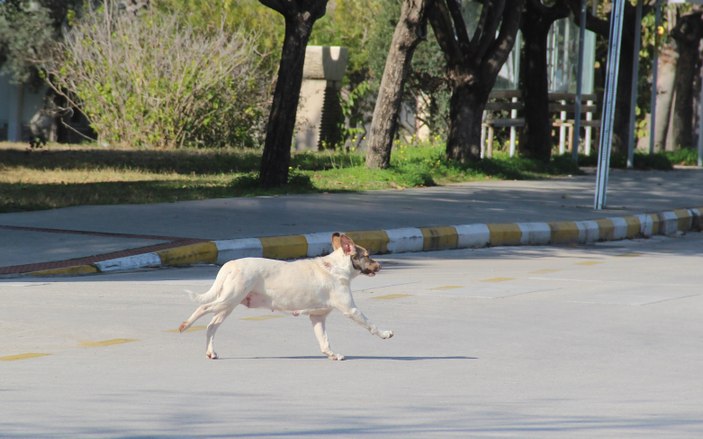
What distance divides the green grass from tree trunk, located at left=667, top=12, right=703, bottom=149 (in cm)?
488

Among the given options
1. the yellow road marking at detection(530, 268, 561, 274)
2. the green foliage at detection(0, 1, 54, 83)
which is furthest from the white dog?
the green foliage at detection(0, 1, 54, 83)

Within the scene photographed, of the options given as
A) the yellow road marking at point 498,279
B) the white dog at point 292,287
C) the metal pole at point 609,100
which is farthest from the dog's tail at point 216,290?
the metal pole at point 609,100

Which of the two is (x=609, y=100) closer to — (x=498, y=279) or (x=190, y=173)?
(x=498, y=279)

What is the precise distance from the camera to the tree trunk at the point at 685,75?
96.4 feet

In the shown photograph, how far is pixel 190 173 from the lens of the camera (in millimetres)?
20156

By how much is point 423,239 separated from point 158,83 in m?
12.8

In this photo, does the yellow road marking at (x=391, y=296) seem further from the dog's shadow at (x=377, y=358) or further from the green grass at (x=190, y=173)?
the green grass at (x=190, y=173)

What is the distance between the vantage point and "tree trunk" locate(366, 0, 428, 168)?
19672 millimetres

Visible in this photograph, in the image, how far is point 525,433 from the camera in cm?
546

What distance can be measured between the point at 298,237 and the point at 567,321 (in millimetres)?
4155

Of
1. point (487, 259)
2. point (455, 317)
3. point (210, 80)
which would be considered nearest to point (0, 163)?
Answer: point (210, 80)

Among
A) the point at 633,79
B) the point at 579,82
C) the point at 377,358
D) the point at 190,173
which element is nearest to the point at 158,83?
the point at 190,173

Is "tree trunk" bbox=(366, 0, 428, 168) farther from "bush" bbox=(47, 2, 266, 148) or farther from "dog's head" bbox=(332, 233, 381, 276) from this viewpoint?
"dog's head" bbox=(332, 233, 381, 276)

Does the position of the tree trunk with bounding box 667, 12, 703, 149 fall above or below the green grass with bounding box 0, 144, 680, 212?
above
